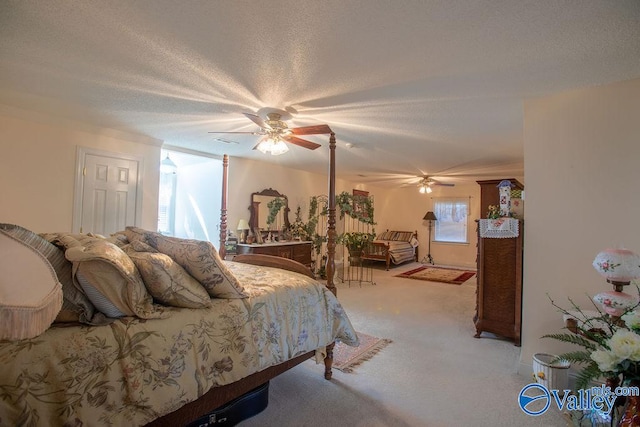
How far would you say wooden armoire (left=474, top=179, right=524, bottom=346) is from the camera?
10.1 ft

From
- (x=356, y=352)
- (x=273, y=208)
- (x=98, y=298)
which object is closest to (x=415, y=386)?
(x=356, y=352)

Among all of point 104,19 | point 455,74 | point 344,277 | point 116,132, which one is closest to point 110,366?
point 104,19

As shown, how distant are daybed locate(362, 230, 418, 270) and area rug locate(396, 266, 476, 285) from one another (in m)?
0.53

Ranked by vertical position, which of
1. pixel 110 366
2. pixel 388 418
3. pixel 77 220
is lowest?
pixel 388 418

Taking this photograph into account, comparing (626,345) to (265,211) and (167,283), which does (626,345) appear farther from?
(265,211)

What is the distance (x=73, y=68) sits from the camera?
Result: 2.18 metres

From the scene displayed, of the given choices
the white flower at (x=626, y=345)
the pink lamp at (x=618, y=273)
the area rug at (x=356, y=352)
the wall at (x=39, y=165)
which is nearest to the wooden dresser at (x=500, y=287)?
the area rug at (x=356, y=352)

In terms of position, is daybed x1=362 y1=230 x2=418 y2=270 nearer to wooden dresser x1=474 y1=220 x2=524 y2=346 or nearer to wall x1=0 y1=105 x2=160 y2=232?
wooden dresser x1=474 y1=220 x2=524 y2=346

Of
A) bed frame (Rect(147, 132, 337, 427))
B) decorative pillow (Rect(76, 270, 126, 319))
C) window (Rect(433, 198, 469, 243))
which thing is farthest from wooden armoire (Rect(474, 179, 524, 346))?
window (Rect(433, 198, 469, 243))

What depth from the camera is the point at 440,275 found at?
6863mm

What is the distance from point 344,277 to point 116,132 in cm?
472

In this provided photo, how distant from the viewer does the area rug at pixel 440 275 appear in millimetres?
6331

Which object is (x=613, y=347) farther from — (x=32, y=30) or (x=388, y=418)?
(x=32, y=30)

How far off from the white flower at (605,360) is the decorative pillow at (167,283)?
5.35 ft
